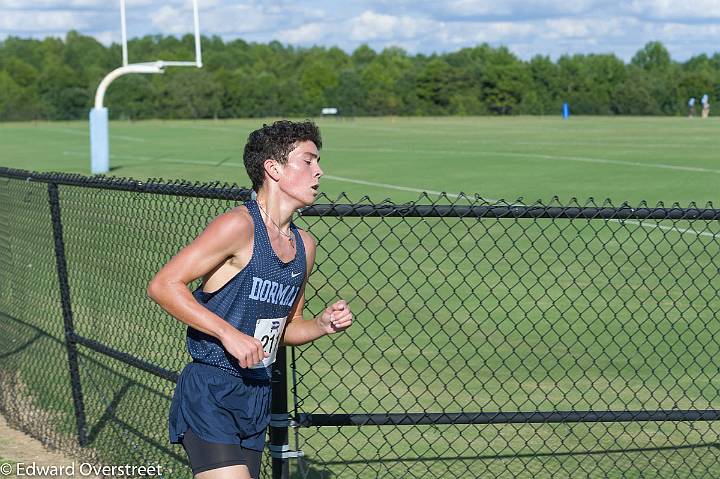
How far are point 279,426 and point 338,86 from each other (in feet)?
326

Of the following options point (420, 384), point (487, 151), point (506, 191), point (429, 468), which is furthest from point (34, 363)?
point (487, 151)

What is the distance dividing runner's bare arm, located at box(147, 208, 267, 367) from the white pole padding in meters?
26.3

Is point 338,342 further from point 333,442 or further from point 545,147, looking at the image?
point 545,147

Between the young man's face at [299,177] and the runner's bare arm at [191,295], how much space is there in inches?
12.3

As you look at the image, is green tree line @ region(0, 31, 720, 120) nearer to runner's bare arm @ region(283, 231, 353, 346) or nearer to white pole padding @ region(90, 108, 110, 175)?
white pole padding @ region(90, 108, 110, 175)

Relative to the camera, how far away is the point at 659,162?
92.2 ft

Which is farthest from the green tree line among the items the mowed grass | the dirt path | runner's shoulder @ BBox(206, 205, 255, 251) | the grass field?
runner's shoulder @ BBox(206, 205, 255, 251)

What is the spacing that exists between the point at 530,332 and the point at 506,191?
1260 cm

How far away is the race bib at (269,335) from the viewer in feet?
13.5

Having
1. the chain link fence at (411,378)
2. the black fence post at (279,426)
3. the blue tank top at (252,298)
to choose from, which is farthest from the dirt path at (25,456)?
the blue tank top at (252,298)

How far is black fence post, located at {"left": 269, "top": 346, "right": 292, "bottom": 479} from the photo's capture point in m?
4.85

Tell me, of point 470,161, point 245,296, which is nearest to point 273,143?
point 245,296

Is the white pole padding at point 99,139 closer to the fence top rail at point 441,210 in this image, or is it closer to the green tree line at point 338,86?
the fence top rail at point 441,210

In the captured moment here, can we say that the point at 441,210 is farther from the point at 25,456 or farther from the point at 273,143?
the point at 25,456
